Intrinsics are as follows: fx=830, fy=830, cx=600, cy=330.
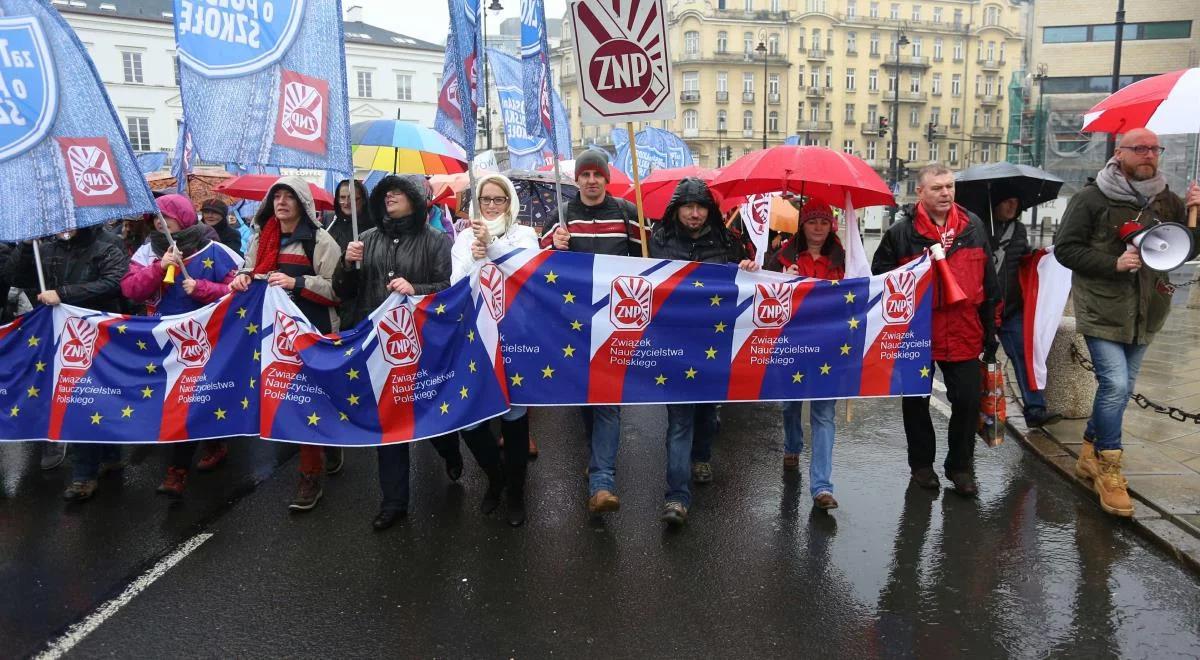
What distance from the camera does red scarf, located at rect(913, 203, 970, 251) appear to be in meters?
4.97

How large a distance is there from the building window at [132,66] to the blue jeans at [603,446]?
62653 mm

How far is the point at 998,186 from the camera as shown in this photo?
6.22 meters

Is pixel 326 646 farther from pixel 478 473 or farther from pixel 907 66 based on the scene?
pixel 907 66

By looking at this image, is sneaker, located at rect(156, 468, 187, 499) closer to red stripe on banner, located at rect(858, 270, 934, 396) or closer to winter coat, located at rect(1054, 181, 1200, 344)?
red stripe on banner, located at rect(858, 270, 934, 396)

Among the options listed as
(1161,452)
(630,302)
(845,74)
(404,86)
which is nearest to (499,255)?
(630,302)

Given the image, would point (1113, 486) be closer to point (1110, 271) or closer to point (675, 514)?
point (1110, 271)

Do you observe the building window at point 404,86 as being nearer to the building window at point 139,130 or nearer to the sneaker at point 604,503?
the building window at point 139,130

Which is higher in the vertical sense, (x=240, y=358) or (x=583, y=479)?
(x=240, y=358)

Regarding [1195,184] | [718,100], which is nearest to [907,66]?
[718,100]

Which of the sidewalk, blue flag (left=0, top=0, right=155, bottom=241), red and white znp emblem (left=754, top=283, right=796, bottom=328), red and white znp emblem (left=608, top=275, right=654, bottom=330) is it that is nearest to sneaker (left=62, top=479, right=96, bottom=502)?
blue flag (left=0, top=0, right=155, bottom=241)

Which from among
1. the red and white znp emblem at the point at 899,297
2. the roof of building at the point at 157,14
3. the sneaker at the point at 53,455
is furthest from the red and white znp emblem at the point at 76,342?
the roof of building at the point at 157,14

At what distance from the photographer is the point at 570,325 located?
4707mm

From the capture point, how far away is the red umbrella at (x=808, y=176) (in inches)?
186

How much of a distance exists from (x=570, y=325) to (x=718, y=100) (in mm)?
87568
